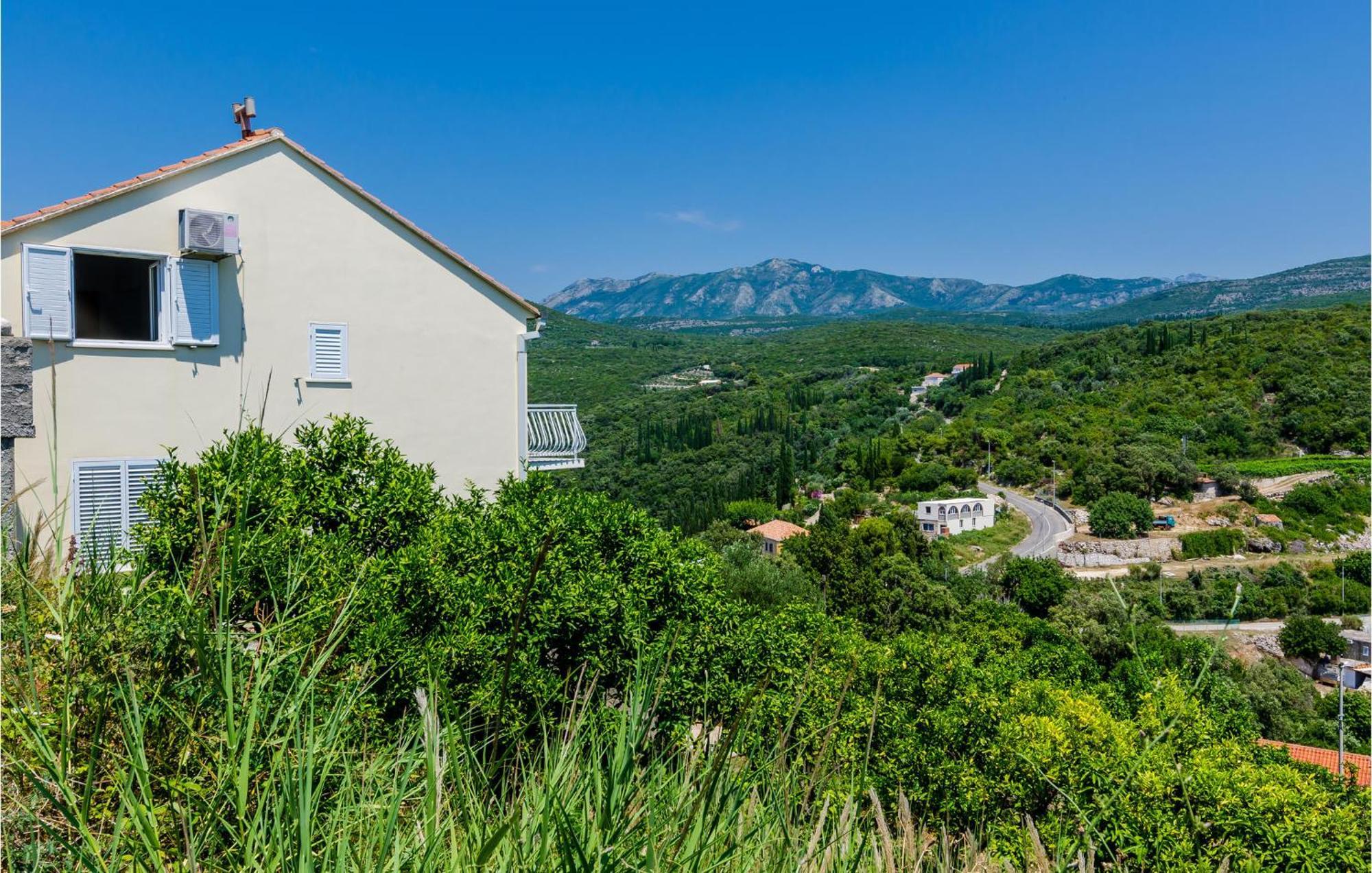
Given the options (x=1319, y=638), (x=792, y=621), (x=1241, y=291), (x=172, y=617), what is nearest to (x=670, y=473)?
(x=1319, y=638)

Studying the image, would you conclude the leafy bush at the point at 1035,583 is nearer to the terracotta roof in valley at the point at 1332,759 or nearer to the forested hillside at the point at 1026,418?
the terracotta roof in valley at the point at 1332,759

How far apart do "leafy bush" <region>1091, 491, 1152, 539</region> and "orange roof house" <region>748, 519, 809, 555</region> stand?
22861 millimetres

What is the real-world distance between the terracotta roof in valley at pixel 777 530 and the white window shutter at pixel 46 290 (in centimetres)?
4276

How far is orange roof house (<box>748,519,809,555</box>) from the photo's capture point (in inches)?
1916

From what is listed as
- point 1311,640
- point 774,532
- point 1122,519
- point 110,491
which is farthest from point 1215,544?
point 110,491

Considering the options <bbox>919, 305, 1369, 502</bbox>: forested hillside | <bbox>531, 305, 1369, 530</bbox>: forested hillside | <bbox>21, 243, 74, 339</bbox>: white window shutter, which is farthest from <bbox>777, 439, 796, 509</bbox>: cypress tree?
<bbox>21, 243, 74, 339</bbox>: white window shutter

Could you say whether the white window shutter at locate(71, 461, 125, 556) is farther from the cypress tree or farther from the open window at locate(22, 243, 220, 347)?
the cypress tree

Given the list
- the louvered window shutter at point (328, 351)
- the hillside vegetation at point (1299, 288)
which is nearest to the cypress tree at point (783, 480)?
the louvered window shutter at point (328, 351)

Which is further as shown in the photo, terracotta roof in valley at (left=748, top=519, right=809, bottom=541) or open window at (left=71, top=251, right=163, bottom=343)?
terracotta roof in valley at (left=748, top=519, right=809, bottom=541)

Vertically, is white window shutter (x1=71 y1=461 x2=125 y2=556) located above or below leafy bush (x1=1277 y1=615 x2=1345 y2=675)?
above

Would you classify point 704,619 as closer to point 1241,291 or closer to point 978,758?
point 978,758

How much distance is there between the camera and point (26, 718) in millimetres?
1438

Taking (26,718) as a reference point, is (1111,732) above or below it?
below

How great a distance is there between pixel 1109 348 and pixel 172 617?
320 ft
